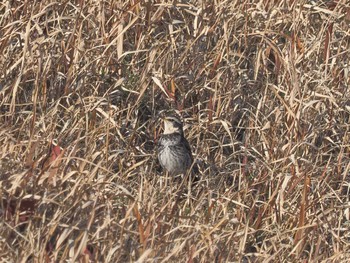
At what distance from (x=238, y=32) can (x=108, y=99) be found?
4.11 ft

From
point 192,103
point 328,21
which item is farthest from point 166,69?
point 328,21

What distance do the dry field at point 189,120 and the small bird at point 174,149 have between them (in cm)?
9

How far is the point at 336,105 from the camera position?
7453 millimetres

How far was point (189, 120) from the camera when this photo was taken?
7.60 metres

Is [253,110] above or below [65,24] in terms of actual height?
below

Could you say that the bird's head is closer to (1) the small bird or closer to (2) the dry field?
(1) the small bird

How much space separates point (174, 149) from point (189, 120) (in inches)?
14.1

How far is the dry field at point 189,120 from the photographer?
578cm

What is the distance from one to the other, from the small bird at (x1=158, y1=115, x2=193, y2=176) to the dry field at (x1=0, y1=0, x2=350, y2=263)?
9cm

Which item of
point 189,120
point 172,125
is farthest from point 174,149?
point 189,120

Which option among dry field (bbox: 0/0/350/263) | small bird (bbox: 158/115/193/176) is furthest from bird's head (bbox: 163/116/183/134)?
dry field (bbox: 0/0/350/263)

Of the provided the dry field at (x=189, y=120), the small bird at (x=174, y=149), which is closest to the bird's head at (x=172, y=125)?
the small bird at (x=174, y=149)

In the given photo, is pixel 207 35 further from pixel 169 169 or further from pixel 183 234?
pixel 183 234

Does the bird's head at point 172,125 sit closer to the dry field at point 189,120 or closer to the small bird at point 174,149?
the small bird at point 174,149
